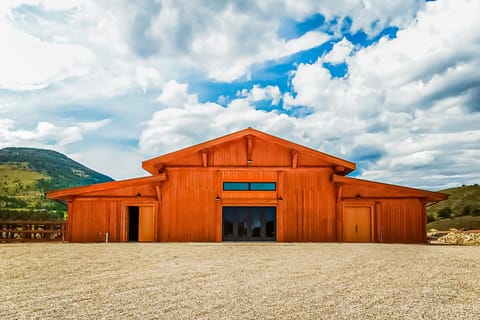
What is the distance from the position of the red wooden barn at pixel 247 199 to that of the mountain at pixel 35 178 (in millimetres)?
48422

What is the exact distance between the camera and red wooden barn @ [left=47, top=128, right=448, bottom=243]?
73.7 ft

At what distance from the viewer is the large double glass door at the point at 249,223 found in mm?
22750

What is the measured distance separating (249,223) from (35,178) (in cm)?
9661

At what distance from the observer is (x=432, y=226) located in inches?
1817

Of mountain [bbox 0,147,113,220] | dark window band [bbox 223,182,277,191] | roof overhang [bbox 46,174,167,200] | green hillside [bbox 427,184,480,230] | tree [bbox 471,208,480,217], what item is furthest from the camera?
mountain [bbox 0,147,113,220]

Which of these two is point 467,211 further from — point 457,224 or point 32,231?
point 32,231

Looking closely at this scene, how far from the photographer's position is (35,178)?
108 m

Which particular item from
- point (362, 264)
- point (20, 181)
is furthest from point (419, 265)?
point (20, 181)

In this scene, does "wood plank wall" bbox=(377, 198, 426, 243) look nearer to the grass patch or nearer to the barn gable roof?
the barn gable roof

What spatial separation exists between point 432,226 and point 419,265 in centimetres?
3585

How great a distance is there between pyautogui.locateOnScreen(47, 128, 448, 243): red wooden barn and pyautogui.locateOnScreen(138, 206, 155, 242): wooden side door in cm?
5

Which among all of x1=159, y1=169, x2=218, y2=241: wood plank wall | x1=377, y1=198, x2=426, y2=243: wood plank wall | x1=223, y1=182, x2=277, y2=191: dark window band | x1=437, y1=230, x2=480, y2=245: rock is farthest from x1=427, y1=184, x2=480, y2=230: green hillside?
x1=159, y1=169, x2=218, y2=241: wood plank wall

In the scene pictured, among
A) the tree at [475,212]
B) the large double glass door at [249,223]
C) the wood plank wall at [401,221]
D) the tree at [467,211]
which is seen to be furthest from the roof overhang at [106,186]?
the tree at [467,211]

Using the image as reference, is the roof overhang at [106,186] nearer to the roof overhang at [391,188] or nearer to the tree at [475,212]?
the roof overhang at [391,188]
